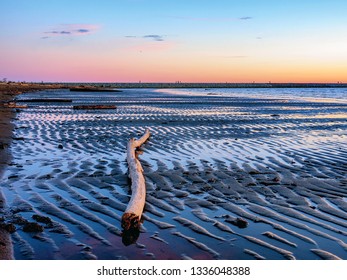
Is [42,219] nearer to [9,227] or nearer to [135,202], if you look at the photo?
[9,227]

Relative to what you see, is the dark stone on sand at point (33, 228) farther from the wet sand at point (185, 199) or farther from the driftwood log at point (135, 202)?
the driftwood log at point (135, 202)

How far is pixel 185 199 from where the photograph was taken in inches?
328

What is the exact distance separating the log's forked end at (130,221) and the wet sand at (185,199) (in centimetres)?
13

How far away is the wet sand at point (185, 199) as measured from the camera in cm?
594

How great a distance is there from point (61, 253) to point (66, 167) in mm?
5906

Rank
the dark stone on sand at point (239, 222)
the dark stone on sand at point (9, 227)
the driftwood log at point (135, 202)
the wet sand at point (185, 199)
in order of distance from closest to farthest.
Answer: the wet sand at point (185, 199) < the dark stone on sand at point (9, 227) < the driftwood log at point (135, 202) < the dark stone on sand at point (239, 222)

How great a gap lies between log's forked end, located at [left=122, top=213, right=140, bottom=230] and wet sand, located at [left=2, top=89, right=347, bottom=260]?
0.13m

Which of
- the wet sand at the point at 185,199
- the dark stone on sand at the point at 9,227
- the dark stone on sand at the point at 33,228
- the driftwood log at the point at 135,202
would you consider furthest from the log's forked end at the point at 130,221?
the dark stone on sand at the point at 9,227

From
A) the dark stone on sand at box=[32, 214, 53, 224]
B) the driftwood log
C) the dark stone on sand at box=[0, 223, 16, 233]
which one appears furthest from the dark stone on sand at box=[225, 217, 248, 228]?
the dark stone on sand at box=[0, 223, 16, 233]

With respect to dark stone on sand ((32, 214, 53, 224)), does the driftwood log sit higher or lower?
higher

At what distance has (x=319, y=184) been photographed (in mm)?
9570

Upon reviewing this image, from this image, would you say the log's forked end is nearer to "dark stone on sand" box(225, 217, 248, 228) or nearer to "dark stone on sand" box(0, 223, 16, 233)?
"dark stone on sand" box(225, 217, 248, 228)

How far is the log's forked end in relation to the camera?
6.51 meters
